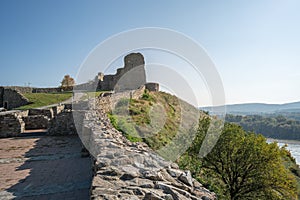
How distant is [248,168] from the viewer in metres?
11.6

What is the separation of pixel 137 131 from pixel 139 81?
894 inches

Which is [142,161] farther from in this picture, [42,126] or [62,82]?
[62,82]

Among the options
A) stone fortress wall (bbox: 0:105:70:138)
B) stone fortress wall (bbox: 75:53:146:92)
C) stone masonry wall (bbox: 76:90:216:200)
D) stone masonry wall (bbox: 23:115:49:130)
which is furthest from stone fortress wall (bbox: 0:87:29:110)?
stone masonry wall (bbox: 76:90:216:200)

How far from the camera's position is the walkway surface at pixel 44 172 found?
3.95 m

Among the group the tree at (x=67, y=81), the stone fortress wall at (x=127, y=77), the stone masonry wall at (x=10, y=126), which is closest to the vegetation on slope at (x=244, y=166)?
the stone masonry wall at (x=10, y=126)

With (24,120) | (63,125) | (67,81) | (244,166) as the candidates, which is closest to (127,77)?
(67,81)

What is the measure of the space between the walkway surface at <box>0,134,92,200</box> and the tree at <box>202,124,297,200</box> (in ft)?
23.3

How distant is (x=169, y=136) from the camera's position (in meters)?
17.7

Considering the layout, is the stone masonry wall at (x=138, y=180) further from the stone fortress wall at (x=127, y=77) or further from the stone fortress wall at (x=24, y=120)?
the stone fortress wall at (x=127, y=77)

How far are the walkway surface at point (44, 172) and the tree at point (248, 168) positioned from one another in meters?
7.12

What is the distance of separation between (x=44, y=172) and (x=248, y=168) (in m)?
10.2

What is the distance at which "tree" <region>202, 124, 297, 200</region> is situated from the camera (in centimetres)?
1072

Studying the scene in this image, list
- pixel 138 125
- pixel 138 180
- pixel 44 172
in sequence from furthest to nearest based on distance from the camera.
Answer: pixel 138 125 < pixel 44 172 < pixel 138 180

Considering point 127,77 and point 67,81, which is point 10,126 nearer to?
point 127,77
